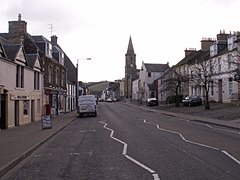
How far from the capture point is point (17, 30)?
A: 39.8 m

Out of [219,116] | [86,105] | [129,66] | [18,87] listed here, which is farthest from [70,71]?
[129,66]

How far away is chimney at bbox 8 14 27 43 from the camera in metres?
39.3

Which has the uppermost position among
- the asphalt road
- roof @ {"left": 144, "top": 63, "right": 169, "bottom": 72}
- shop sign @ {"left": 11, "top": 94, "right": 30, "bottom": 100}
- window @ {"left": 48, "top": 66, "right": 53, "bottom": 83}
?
roof @ {"left": 144, "top": 63, "right": 169, "bottom": 72}

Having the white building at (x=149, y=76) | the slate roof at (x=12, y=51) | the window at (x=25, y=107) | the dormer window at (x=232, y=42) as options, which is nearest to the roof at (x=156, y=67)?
the white building at (x=149, y=76)

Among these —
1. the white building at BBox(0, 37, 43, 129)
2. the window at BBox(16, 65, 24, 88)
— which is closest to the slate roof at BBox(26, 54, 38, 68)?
the white building at BBox(0, 37, 43, 129)

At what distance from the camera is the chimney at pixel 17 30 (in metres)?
39.3

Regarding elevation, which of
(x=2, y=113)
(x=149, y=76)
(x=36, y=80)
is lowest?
(x=2, y=113)

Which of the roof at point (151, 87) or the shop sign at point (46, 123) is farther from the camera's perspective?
the roof at point (151, 87)

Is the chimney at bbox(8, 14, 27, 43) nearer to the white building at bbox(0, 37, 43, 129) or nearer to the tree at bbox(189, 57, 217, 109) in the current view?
the white building at bbox(0, 37, 43, 129)

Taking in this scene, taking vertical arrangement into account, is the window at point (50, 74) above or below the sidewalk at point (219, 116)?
above

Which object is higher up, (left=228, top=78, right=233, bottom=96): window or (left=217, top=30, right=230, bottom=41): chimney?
(left=217, top=30, right=230, bottom=41): chimney

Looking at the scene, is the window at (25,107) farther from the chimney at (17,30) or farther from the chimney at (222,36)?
the chimney at (222,36)

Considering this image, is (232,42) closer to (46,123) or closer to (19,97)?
(19,97)

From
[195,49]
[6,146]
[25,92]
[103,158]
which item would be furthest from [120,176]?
[195,49]
